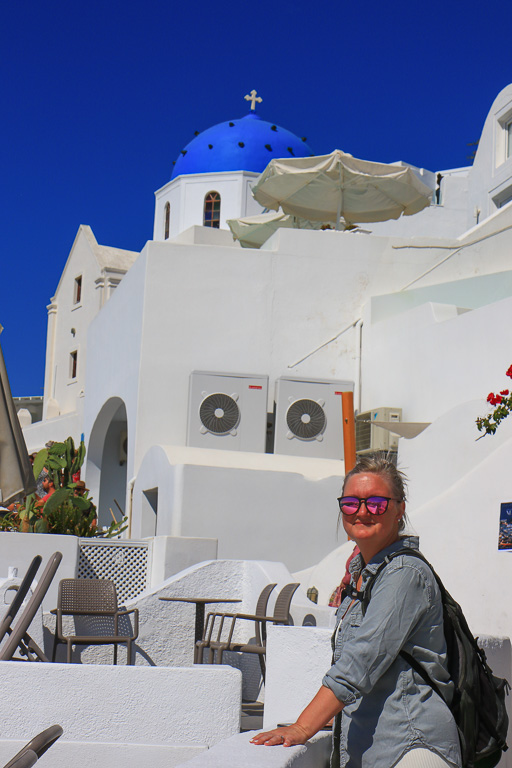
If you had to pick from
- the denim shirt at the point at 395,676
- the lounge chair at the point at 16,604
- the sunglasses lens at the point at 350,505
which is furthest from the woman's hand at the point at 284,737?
the lounge chair at the point at 16,604

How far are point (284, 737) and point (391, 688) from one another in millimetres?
371

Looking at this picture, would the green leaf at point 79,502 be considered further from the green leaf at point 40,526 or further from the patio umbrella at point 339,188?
the patio umbrella at point 339,188

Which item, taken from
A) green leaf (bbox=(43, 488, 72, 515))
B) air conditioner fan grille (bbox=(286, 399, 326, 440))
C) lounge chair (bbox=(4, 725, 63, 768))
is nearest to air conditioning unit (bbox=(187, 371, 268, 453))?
air conditioner fan grille (bbox=(286, 399, 326, 440))

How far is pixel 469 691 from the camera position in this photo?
8.87 feet

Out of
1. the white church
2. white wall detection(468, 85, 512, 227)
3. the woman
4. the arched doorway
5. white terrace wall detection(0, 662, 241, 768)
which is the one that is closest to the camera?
the woman

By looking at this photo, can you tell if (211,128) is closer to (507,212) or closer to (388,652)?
(507,212)

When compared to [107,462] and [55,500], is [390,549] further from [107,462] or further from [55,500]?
[107,462]

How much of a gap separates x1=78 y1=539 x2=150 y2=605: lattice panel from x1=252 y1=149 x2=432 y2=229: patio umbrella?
896 centimetres

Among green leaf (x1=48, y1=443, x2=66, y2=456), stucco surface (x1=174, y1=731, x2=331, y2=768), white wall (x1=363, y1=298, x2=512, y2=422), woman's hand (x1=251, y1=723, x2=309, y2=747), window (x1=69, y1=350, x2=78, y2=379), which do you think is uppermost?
window (x1=69, y1=350, x2=78, y2=379)

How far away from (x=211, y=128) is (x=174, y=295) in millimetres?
17398

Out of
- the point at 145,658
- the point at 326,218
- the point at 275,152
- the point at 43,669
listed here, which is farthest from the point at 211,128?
the point at 43,669

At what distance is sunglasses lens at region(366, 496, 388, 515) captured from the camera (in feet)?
9.64

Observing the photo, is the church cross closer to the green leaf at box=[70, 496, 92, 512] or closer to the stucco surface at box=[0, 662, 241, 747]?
the green leaf at box=[70, 496, 92, 512]

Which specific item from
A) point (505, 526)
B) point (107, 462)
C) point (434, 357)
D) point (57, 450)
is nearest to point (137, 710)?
point (505, 526)
